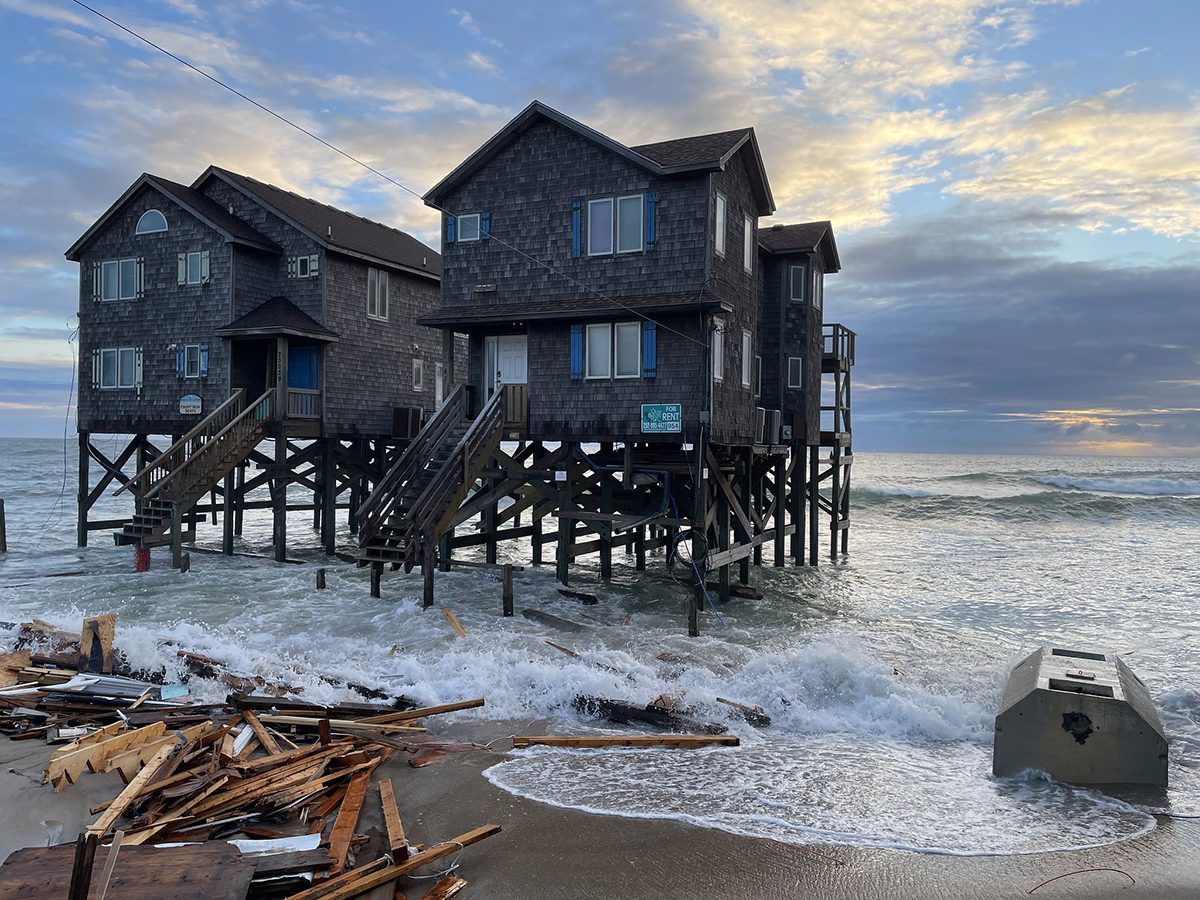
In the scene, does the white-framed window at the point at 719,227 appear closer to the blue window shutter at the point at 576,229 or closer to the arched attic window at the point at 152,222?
the blue window shutter at the point at 576,229

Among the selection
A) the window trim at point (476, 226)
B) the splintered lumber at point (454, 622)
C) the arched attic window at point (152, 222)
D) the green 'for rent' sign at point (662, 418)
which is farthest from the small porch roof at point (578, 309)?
the arched attic window at point (152, 222)

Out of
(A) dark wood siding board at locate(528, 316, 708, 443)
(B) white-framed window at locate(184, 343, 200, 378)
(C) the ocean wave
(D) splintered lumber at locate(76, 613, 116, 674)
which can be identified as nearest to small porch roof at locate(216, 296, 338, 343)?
(B) white-framed window at locate(184, 343, 200, 378)

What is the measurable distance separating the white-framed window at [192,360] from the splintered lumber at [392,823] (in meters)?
20.3

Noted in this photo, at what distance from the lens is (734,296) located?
19266 millimetres

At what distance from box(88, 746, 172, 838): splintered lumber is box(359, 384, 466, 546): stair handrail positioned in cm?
933

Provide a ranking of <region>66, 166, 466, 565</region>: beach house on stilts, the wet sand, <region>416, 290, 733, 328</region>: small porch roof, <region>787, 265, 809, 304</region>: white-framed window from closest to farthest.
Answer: the wet sand
<region>416, 290, 733, 328</region>: small porch roof
<region>66, 166, 466, 565</region>: beach house on stilts
<region>787, 265, 809, 304</region>: white-framed window

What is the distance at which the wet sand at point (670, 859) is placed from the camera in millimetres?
6484

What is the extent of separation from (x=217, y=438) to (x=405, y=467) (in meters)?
6.72

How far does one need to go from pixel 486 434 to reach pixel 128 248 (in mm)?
15448

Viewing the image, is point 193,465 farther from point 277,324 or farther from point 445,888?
point 445,888

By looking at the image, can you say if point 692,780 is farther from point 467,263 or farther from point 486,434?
point 467,263

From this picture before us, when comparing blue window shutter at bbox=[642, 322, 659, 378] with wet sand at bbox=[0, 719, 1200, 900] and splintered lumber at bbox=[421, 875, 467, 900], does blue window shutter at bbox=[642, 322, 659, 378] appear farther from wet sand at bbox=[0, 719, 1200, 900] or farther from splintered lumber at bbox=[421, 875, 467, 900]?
splintered lumber at bbox=[421, 875, 467, 900]

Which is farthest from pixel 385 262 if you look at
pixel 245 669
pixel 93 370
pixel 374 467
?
pixel 245 669

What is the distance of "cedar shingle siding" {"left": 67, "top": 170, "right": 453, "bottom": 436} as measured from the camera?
24328 mm
